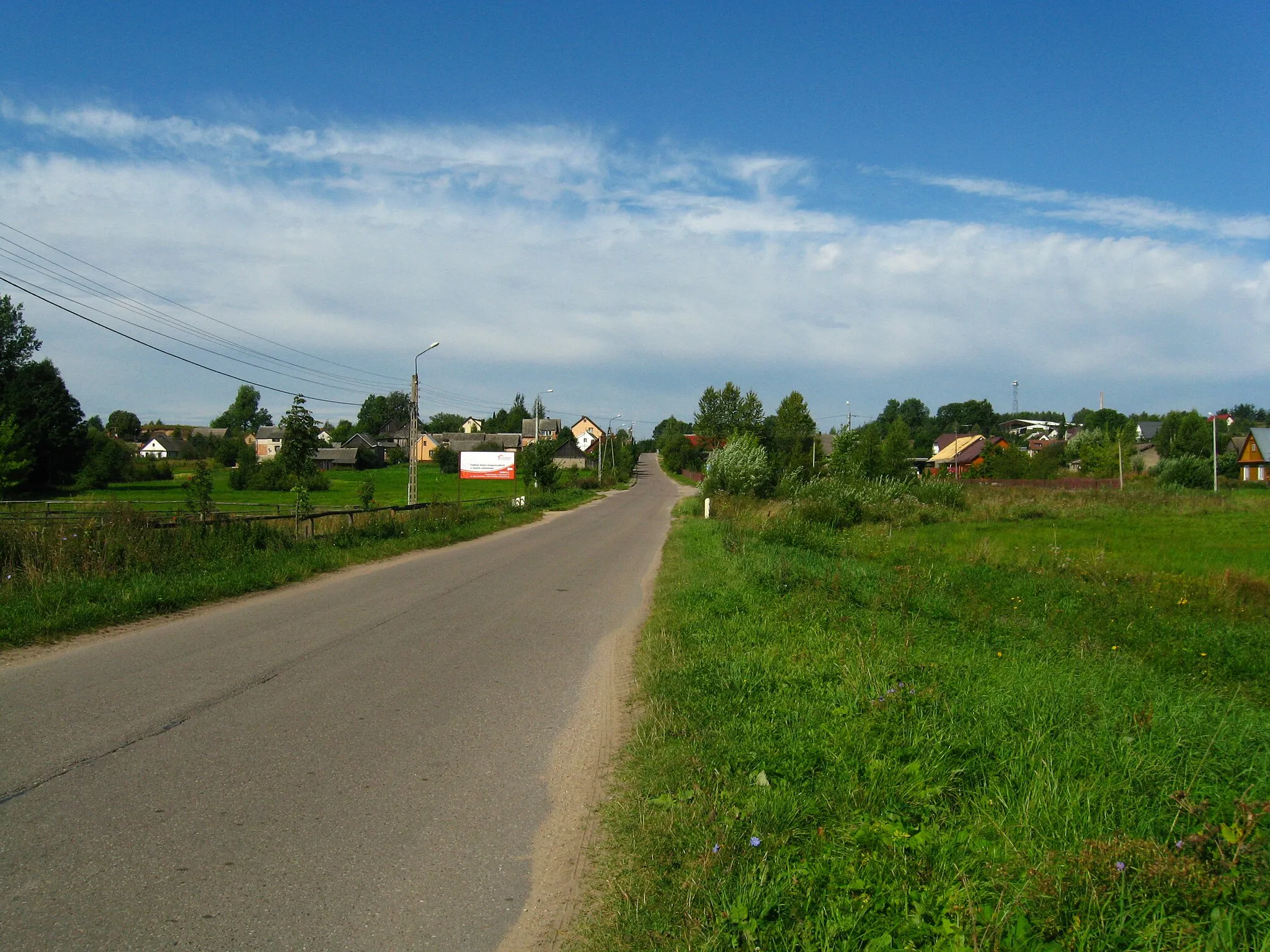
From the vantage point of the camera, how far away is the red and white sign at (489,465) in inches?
2079

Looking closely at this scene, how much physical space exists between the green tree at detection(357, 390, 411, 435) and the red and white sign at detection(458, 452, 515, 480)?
11067 centimetres

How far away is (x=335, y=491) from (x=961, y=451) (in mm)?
76512

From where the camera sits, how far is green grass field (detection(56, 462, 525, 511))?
159 feet

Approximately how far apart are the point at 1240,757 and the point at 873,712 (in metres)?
2.10

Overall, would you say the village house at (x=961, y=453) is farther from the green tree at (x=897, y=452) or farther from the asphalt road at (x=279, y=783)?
the asphalt road at (x=279, y=783)

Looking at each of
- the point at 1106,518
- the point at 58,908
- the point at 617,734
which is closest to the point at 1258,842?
the point at 617,734

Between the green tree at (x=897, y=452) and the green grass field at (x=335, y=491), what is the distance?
30.6m

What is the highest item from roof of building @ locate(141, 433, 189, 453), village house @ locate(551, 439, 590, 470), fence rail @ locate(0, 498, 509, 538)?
roof of building @ locate(141, 433, 189, 453)

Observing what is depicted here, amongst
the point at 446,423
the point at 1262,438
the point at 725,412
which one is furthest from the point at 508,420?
the point at 1262,438

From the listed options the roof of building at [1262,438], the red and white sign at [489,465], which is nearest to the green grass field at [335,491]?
the red and white sign at [489,465]

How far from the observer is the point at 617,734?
21.1 ft

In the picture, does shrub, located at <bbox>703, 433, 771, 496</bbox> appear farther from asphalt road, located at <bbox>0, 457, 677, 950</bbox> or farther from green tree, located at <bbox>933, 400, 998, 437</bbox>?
green tree, located at <bbox>933, 400, 998, 437</bbox>

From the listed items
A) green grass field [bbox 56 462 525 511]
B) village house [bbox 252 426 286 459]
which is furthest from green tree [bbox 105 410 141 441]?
green grass field [bbox 56 462 525 511]

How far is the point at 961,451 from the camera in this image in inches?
4080
